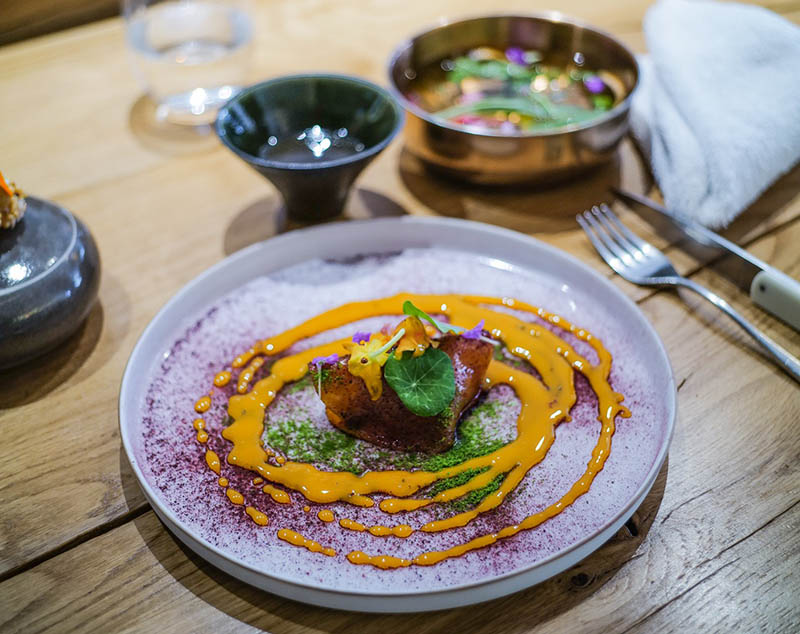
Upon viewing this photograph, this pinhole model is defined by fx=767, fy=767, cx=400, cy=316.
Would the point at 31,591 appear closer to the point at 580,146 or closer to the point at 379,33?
the point at 580,146

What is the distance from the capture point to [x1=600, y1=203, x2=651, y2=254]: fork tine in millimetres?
1310

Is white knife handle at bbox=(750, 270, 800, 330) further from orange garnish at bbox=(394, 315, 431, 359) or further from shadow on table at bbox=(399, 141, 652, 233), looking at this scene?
orange garnish at bbox=(394, 315, 431, 359)

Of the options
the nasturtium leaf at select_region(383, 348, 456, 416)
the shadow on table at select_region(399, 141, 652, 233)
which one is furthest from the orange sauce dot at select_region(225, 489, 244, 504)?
the shadow on table at select_region(399, 141, 652, 233)

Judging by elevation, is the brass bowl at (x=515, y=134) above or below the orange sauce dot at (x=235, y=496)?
above

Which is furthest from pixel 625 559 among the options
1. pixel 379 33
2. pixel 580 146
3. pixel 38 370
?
pixel 379 33

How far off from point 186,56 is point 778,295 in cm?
131

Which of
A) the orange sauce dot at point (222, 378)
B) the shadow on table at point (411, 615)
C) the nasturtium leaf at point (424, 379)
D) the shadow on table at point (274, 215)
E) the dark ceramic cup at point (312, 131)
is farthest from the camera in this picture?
the shadow on table at point (274, 215)

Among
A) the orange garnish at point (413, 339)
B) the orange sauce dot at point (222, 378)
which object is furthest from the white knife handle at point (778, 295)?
the orange sauce dot at point (222, 378)

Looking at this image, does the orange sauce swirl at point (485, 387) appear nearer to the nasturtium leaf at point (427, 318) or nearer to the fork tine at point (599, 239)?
the nasturtium leaf at point (427, 318)

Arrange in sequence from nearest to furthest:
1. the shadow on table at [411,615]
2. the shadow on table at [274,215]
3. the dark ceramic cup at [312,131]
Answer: the shadow on table at [411,615]
the dark ceramic cup at [312,131]
the shadow on table at [274,215]

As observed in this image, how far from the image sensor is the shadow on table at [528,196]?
140 centimetres

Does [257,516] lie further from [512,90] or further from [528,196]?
[512,90]

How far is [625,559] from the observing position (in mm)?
871

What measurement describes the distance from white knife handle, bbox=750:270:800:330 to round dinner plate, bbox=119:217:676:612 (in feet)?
0.77
